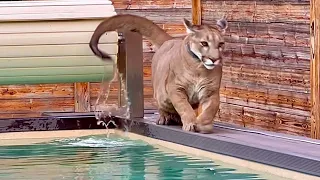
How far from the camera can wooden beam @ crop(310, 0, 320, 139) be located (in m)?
7.72

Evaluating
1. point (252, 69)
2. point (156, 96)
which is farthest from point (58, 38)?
point (252, 69)

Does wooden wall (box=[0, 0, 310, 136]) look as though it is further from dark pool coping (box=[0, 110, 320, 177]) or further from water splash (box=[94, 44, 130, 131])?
water splash (box=[94, 44, 130, 131])

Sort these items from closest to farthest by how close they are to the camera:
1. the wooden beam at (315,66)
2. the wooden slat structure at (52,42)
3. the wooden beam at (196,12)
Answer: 1. the wooden beam at (315,66)
2. the wooden slat structure at (52,42)
3. the wooden beam at (196,12)

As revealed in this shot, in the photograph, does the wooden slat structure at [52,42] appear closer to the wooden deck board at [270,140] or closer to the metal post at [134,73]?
the metal post at [134,73]

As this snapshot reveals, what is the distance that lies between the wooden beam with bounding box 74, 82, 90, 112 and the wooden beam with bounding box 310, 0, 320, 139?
4023 millimetres

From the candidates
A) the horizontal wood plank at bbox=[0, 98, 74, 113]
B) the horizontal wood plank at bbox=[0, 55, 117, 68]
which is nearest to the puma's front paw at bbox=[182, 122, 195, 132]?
the horizontal wood plank at bbox=[0, 55, 117, 68]

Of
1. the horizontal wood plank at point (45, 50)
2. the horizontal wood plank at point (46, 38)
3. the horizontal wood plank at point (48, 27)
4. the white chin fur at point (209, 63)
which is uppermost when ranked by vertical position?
the horizontal wood plank at point (48, 27)

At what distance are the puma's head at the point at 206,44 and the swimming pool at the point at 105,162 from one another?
0.66 metres

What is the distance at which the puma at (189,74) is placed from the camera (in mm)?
7121

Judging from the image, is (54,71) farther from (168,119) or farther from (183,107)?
(183,107)

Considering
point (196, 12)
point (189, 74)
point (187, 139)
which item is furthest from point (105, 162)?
point (196, 12)

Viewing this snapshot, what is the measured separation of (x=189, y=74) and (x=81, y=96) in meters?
4.16

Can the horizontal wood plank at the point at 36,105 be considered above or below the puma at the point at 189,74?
below

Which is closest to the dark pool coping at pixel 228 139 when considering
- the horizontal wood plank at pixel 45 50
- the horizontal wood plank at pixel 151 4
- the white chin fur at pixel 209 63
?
the white chin fur at pixel 209 63
